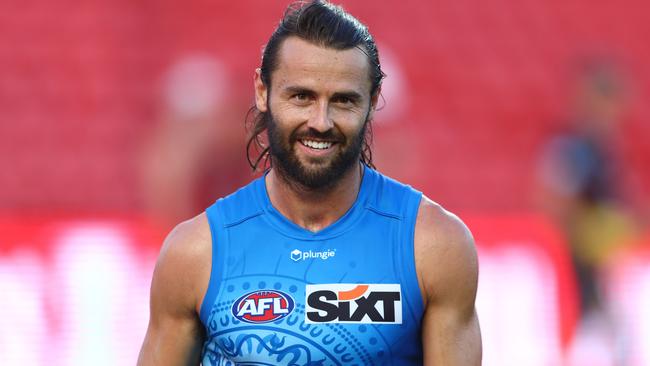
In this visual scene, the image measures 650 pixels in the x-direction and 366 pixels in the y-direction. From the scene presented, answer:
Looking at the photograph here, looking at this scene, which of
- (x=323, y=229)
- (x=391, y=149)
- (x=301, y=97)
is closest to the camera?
(x=301, y=97)

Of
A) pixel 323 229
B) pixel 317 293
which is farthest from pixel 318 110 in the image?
pixel 317 293

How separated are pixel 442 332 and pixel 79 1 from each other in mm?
8082

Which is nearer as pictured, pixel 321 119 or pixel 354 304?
pixel 321 119

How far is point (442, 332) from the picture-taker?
379 centimetres

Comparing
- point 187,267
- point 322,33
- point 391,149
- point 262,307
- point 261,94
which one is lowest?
point 262,307

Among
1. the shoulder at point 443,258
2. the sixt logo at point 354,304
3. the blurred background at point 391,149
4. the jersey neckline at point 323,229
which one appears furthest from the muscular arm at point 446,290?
the blurred background at point 391,149

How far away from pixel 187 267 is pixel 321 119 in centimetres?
61

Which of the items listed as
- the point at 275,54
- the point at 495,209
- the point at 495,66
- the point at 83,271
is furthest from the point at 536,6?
the point at 275,54

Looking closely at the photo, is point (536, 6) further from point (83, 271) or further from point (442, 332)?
point (442, 332)

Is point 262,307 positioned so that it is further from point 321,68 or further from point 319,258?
point 321,68

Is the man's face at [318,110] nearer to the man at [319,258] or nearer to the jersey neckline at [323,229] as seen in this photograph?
the man at [319,258]

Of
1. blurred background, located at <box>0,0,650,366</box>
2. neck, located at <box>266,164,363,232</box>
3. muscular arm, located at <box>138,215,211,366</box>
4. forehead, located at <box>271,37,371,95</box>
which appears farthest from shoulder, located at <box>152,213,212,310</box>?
blurred background, located at <box>0,0,650,366</box>

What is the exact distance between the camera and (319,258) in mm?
3840

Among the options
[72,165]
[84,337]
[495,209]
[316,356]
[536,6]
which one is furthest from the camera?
[536,6]
